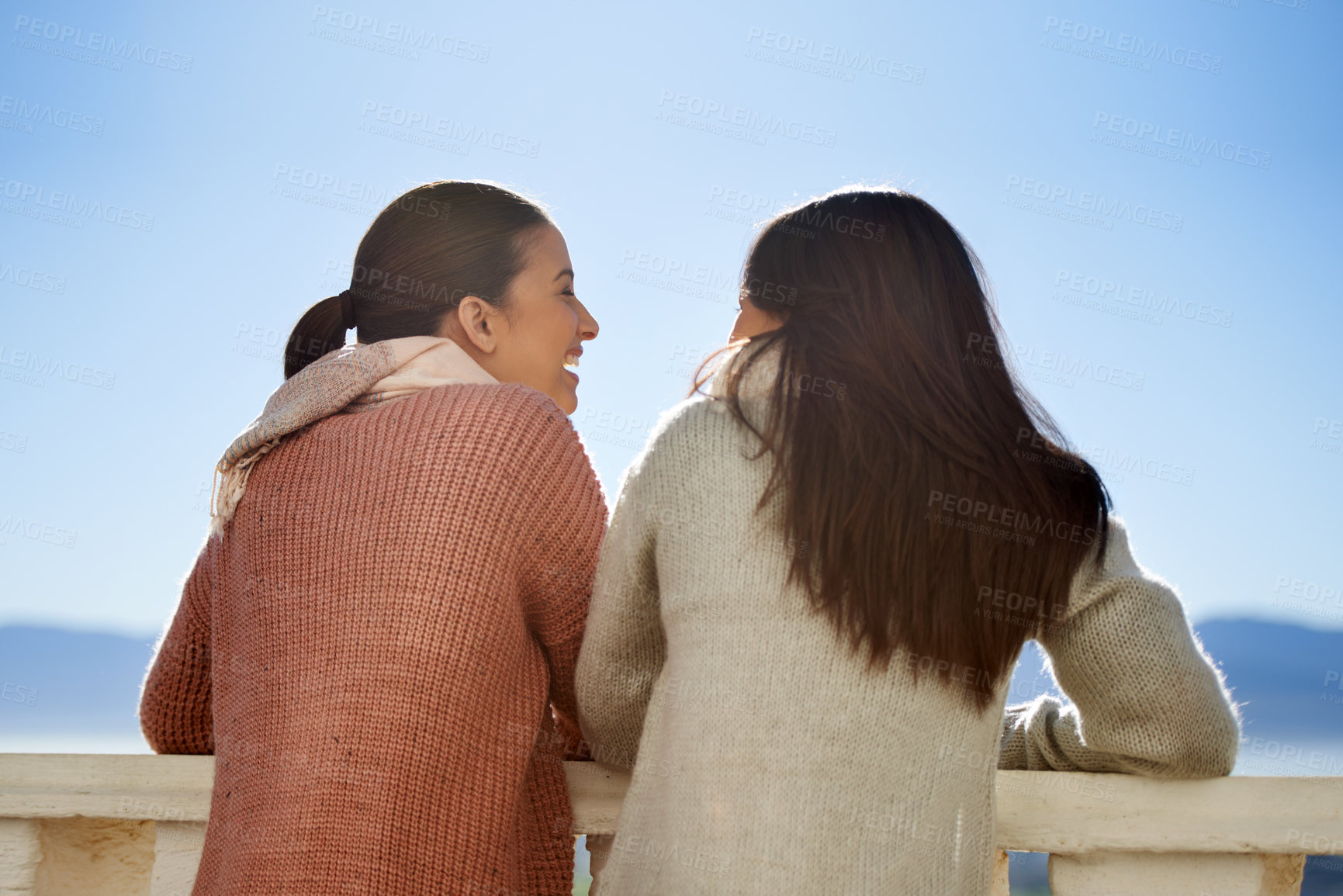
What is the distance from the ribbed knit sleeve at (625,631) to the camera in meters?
1.37

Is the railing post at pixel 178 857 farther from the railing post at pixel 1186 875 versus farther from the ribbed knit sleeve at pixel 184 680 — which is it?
the railing post at pixel 1186 875

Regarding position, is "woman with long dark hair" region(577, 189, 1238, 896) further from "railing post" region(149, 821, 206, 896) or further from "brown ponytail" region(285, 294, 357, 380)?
"brown ponytail" region(285, 294, 357, 380)

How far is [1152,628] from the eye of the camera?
135 centimetres

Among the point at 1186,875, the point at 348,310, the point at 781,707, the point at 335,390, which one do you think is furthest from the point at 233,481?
the point at 1186,875

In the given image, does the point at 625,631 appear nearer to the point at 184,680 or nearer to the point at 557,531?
the point at 557,531

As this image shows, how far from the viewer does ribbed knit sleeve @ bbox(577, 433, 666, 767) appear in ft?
4.50

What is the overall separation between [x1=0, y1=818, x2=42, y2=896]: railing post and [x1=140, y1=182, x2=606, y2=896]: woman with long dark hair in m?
0.22

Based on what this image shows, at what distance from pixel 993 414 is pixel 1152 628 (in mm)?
356

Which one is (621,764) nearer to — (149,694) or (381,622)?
(381,622)

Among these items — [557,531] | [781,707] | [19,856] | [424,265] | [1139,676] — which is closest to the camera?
[781,707]

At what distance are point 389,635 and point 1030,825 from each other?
92 cm

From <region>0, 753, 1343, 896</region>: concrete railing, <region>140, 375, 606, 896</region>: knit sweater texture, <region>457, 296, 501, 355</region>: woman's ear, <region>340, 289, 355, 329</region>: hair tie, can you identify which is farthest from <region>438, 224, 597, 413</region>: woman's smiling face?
<region>0, 753, 1343, 896</region>: concrete railing

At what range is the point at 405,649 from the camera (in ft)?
4.45

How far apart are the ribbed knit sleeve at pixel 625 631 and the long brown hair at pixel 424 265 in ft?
2.25
